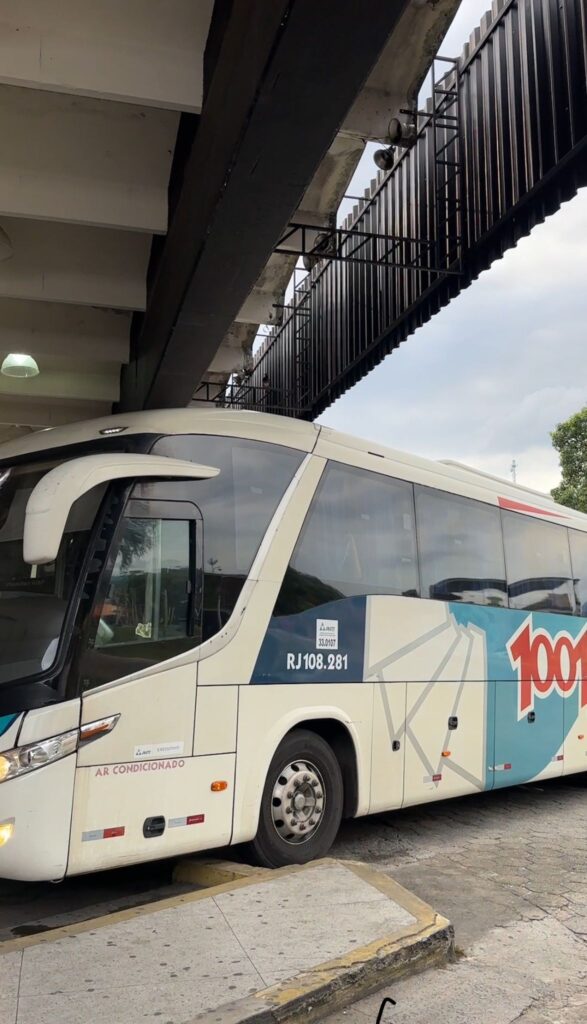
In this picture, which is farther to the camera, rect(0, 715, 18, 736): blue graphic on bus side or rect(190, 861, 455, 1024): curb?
rect(0, 715, 18, 736): blue graphic on bus side

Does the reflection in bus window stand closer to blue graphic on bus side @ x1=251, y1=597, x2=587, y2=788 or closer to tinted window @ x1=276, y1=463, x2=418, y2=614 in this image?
blue graphic on bus side @ x1=251, y1=597, x2=587, y2=788

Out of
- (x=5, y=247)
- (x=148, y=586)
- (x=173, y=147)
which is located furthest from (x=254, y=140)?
(x=5, y=247)

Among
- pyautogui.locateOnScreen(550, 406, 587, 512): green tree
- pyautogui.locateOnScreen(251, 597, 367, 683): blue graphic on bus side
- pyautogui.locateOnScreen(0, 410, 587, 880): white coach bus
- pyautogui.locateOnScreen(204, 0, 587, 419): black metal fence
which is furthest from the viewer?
pyautogui.locateOnScreen(550, 406, 587, 512): green tree

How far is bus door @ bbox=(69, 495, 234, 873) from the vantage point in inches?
183

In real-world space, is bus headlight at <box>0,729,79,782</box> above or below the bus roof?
below

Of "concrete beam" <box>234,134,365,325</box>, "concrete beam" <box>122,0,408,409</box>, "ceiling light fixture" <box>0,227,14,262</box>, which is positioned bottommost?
"concrete beam" <box>122,0,408,409</box>

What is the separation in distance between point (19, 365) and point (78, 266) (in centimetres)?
240

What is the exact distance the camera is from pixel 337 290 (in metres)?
12.1

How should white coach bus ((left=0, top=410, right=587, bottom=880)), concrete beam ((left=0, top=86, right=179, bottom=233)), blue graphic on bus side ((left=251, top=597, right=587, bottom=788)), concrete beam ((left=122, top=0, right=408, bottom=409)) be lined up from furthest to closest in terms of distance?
concrete beam ((left=0, top=86, right=179, bottom=233))
blue graphic on bus side ((left=251, top=597, right=587, bottom=788))
white coach bus ((left=0, top=410, right=587, bottom=880))
concrete beam ((left=122, top=0, right=408, bottom=409))

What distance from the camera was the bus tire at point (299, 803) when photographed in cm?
564

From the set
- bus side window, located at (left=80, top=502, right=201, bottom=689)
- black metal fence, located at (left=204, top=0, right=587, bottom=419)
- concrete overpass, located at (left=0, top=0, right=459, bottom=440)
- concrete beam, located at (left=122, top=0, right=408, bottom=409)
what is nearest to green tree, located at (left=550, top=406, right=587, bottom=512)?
black metal fence, located at (left=204, top=0, right=587, bottom=419)

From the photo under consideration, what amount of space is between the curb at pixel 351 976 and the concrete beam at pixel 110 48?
5.12m

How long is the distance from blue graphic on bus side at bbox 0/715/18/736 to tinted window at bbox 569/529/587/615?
23.7 ft

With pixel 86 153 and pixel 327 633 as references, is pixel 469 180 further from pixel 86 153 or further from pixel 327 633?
pixel 327 633
